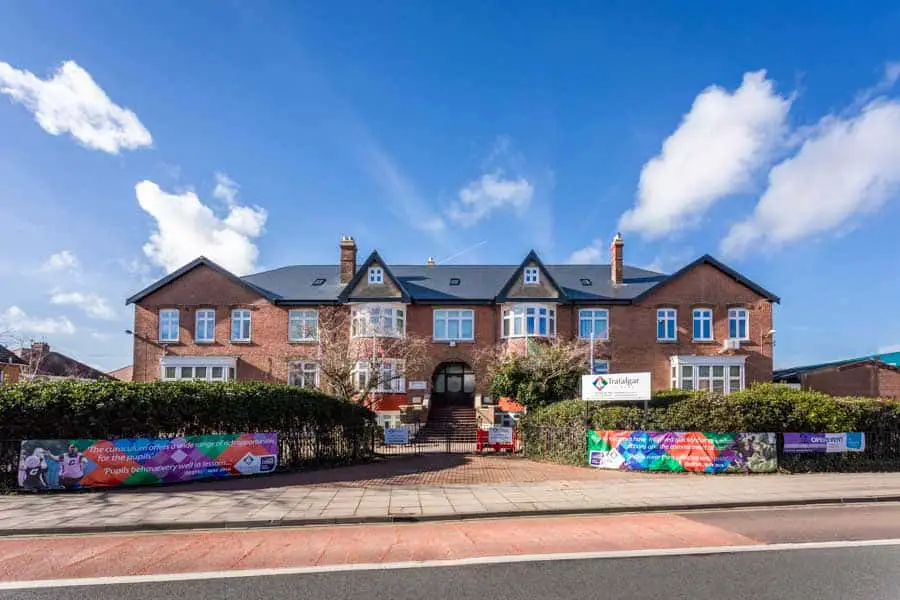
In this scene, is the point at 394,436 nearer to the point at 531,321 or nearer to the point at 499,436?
the point at 499,436

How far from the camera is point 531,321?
31.3 meters

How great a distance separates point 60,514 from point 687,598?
10.5 meters

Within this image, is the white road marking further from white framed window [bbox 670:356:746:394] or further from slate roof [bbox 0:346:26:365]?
slate roof [bbox 0:346:26:365]

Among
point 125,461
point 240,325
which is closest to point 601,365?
point 240,325

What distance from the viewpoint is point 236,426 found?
48.7 feet

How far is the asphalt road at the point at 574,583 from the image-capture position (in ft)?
20.1

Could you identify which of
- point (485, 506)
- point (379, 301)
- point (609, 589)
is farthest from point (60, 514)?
point (379, 301)

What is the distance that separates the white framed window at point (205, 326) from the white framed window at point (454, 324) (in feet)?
40.5

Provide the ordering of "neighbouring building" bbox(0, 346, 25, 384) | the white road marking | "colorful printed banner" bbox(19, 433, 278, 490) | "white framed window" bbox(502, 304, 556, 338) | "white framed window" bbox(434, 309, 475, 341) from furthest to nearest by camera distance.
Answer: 1. "neighbouring building" bbox(0, 346, 25, 384)
2. "white framed window" bbox(434, 309, 475, 341)
3. "white framed window" bbox(502, 304, 556, 338)
4. "colorful printed banner" bbox(19, 433, 278, 490)
5. the white road marking

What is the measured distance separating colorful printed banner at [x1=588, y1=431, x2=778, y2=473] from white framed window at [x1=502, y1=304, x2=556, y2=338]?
1521 cm

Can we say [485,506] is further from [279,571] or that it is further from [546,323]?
[546,323]

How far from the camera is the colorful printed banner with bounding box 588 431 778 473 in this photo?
15.6 metres

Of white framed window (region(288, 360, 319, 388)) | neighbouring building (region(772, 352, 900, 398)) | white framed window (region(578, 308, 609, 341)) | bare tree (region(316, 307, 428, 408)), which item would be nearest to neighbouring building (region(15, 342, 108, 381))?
white framed window (region(288, 360, 319, 388))

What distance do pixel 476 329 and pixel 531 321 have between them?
320 cm
